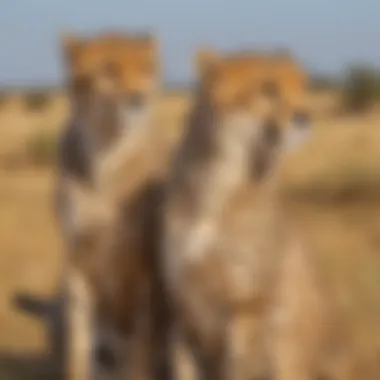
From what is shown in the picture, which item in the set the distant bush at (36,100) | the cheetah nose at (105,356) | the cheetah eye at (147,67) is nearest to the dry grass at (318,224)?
the cheetah eye at (147,67)

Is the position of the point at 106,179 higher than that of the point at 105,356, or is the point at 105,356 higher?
the point at 106,179

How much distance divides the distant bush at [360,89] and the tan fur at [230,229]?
19108 millimetres

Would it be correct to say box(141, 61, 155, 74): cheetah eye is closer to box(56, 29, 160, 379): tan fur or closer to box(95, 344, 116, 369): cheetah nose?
box(56, 29, 160, 379): tan fur

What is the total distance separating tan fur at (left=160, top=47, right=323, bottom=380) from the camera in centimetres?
488

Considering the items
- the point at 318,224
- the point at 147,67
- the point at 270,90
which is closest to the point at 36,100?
the point at 318,224

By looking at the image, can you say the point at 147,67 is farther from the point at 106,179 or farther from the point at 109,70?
the point at 106,179

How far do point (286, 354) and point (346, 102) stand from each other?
20.1m

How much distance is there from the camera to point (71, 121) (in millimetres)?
5473

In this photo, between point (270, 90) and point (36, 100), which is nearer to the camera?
point (270, 90)

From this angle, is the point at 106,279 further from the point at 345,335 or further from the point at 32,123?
the point at 32,123

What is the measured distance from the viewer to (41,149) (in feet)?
53.8

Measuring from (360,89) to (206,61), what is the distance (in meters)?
20.5

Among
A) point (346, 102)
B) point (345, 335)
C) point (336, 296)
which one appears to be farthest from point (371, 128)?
point (345, 335)

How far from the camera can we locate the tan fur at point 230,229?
4883mm
